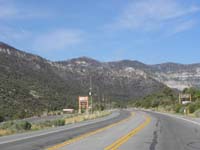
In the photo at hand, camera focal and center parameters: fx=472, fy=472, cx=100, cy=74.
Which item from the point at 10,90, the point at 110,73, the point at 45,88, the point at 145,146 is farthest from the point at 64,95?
the point at 145,146

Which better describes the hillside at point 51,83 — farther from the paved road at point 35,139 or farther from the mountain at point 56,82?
the paved road at point 35,139

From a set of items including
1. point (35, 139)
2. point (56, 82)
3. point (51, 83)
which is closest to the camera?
point (35, 139)

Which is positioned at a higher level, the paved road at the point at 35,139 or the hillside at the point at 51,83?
the hillside at the point at 51,83

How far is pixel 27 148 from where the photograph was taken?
59.0 feet

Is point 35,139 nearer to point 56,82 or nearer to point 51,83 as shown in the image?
point 51,83

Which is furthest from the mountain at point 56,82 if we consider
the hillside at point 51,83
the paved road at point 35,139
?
the paved road at point 35,139

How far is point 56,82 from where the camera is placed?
373ft

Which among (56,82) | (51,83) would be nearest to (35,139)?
(51,83)

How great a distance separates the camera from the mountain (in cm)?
8006

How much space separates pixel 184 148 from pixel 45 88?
8265 cm

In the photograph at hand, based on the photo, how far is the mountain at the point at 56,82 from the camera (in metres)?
80.1

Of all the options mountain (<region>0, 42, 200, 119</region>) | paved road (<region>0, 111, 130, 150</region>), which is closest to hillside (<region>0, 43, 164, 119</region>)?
mountain (<region>0, 42, 200, 119</region>)

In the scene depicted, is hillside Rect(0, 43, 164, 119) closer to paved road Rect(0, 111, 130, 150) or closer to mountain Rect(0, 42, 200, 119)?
mountain Rect(0, 42, 200, 119)

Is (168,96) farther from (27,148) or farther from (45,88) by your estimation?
(27,148)
